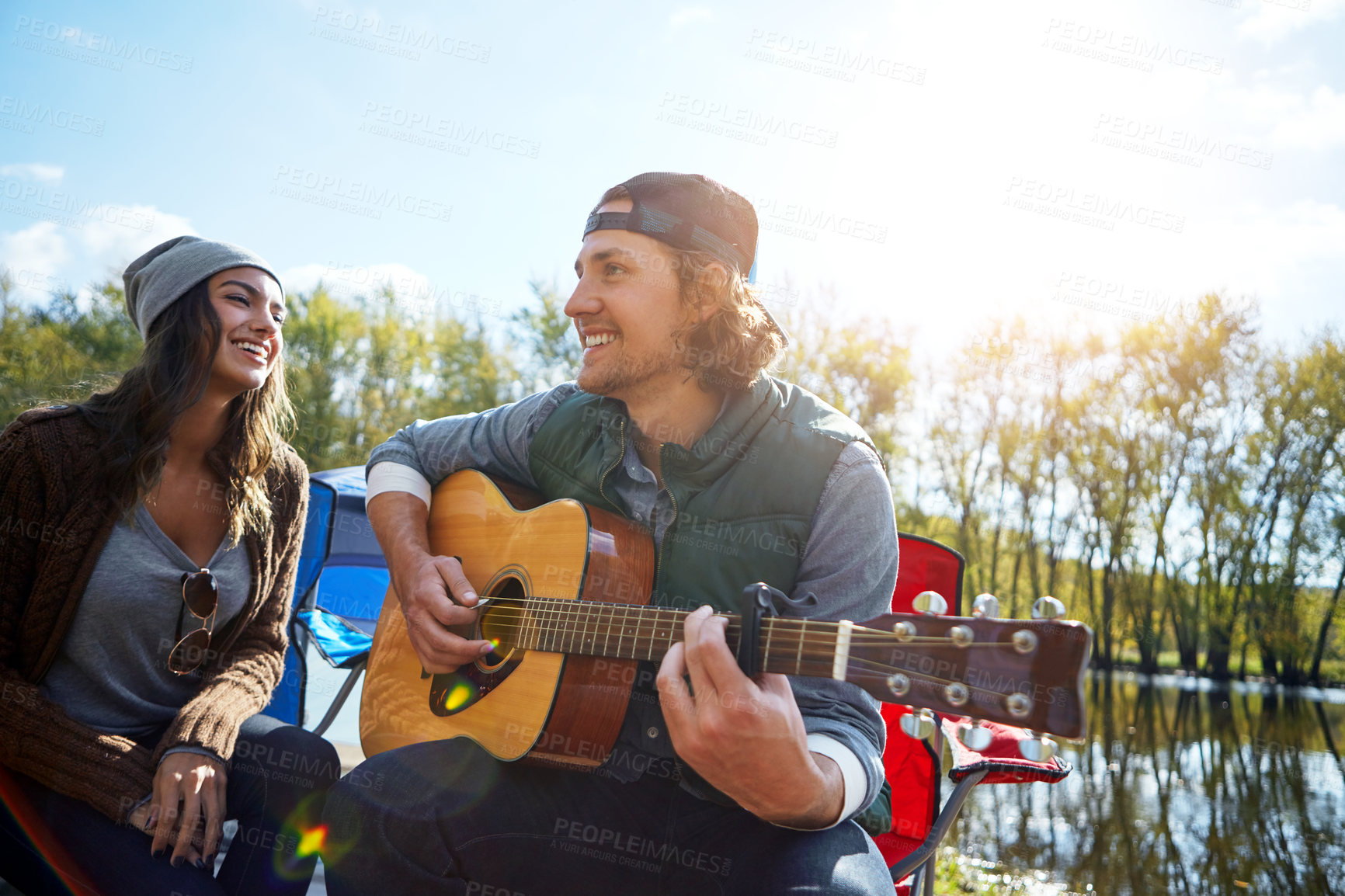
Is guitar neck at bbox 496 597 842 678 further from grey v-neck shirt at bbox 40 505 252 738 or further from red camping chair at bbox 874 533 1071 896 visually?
grey v-neck shirt at bbox 40 505 252 738

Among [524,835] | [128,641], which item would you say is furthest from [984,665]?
[128,641]

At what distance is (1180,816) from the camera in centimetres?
600

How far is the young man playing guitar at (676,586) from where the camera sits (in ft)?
4.70

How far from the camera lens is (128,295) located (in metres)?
2.48

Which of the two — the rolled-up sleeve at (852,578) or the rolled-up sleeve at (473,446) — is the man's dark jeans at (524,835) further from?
the rolled-up sleeve at (473,446)

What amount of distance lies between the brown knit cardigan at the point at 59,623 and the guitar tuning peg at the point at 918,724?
178cm

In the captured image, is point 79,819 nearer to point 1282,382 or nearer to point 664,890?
point 664,890

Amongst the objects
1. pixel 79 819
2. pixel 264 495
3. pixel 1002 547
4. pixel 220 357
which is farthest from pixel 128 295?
pixel 1002 547

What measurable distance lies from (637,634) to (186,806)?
125cm

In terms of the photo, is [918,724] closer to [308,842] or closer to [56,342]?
[308,842]

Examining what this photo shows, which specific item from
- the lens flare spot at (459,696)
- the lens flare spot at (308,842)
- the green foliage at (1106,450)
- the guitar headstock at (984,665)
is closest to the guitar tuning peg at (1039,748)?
the guitar headstock at (984,665)

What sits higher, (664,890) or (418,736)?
(418,736)

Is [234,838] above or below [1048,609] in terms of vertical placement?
below

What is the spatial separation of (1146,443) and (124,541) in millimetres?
20924
